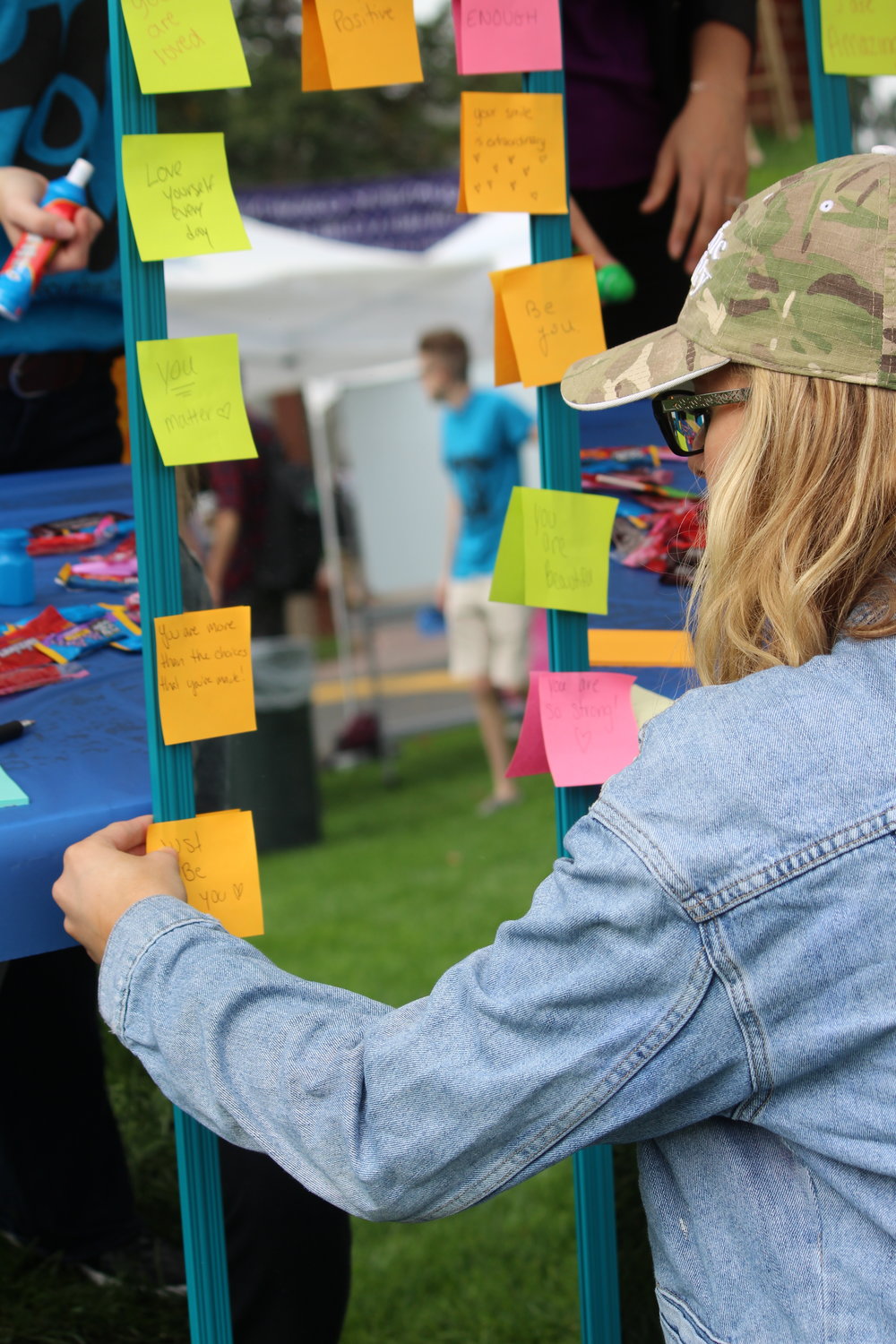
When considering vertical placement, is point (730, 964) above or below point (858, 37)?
below

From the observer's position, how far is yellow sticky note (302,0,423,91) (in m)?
1.28

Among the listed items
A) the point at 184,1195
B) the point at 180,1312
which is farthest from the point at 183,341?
the point at 180,1312

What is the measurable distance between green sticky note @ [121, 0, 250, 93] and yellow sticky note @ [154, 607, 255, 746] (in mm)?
501

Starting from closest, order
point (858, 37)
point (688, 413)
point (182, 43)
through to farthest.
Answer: point (688, 413), point (182, 43), point (858, 37)

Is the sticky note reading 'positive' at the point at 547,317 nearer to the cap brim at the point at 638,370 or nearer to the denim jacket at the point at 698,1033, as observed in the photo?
the cap brim at the point at 638,370

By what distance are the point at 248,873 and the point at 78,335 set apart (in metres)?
0.86

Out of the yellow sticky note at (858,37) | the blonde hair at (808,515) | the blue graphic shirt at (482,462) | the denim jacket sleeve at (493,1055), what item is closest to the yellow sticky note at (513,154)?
the yellow sticky note at (858,37)

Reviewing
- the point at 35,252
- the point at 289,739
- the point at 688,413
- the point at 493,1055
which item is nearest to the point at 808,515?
the point at 688,413

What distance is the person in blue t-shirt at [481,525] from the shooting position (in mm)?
5105

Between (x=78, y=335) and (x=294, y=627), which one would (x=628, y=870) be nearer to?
(x=78, y=335)

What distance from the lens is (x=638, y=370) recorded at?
1044mm

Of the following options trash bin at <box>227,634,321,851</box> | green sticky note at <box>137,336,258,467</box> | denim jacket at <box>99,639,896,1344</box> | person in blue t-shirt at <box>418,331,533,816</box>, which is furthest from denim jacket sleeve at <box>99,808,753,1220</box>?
person in blue t-shirt at <box>418,331,533,816</box>

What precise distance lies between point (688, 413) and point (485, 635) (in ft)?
13.8

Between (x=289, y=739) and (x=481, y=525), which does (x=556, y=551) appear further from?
(x=481, y=525)
